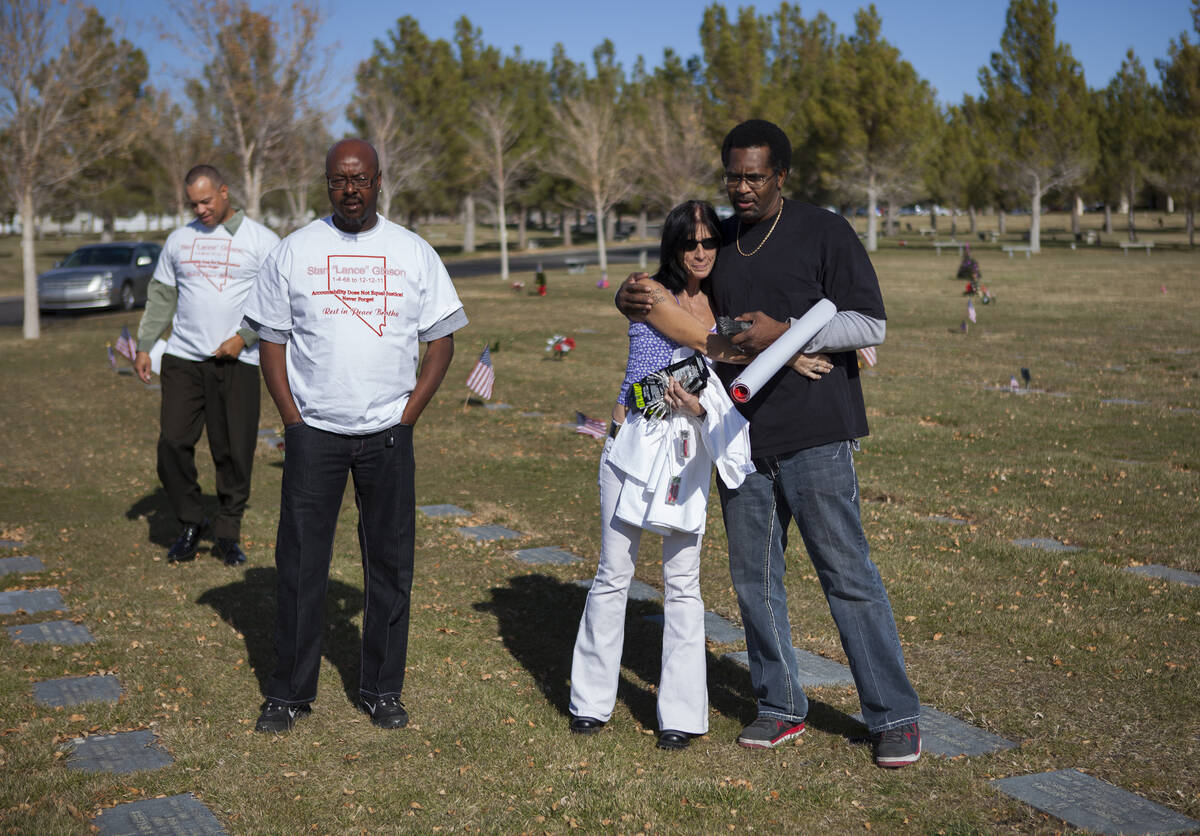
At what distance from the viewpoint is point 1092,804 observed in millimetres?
3611

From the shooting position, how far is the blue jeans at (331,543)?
4.33 m

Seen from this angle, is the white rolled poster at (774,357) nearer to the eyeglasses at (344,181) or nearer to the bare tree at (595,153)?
the eyeglasses at (344,181)

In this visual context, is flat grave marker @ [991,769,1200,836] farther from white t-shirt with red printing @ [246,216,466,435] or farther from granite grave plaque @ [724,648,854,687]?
white t-shirt with red printing @ [246,216,466,435]

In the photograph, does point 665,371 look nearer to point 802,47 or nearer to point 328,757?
point 328,757

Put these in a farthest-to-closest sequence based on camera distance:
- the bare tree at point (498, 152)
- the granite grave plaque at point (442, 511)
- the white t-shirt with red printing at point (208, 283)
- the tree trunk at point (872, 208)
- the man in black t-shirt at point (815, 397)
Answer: the tree trunk at point (872, 208), the bare tree at point (498, 152), the granite grave plaque at point (442, 511), the white t-shirt with red printing at point (208, 283), the man in black t-shirt at point (815, 397)

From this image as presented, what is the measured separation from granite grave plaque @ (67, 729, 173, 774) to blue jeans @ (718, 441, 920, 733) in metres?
2.17

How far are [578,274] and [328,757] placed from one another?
123 feet

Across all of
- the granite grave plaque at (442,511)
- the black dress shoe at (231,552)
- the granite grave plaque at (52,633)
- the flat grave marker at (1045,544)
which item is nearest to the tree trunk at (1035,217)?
the flat grave marker at (1045,544)

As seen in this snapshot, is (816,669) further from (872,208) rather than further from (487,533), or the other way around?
(872,208)

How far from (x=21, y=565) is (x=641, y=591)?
3688 millimetres

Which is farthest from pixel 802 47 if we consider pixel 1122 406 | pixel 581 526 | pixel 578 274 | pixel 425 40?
pixel 581 526

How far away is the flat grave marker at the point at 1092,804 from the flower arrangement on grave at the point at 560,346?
44.7 feet

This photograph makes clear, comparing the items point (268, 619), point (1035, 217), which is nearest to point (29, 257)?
point (268, 619)

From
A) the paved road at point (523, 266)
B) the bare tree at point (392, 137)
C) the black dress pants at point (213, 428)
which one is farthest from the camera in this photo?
the bare tree at point (392, 137)
